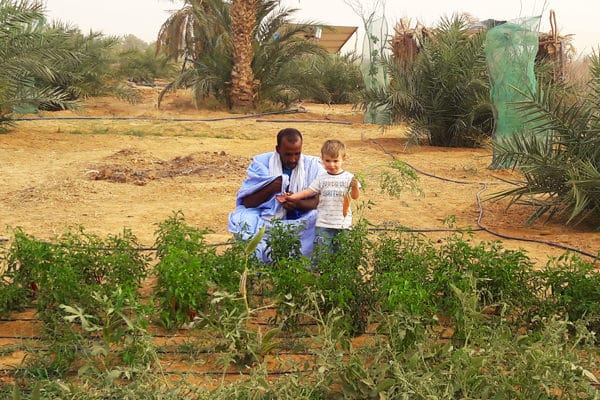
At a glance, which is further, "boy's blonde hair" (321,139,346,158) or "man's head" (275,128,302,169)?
"man's head" (275,128,302,169)

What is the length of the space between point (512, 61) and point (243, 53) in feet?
28.4

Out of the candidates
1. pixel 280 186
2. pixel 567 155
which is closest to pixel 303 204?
pixel 280 186

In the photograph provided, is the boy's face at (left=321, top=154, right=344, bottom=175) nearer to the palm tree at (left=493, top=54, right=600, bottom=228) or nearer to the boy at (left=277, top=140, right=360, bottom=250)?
the boy at (left=277, top=140, right=360, bottom=250)

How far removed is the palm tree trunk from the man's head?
11.7 meters

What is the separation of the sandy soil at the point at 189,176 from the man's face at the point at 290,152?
2.05ft

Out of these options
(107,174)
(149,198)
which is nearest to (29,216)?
(149,198)

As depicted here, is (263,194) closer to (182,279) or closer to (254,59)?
(182,279)

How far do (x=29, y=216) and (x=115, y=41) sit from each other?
10927 mm

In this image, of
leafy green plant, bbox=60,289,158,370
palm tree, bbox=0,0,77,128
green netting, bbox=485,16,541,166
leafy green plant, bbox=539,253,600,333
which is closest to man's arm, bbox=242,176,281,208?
leafy green plant, bbox=60,289,158,370

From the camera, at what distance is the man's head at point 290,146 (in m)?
4.23

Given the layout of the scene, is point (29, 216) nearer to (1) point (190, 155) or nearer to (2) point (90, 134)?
(1) point (190, 155)

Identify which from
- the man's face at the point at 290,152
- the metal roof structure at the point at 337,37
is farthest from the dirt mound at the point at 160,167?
the metal roof structure at the point at 337,37

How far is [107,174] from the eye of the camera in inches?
318

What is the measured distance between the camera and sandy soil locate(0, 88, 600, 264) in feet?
19.4
